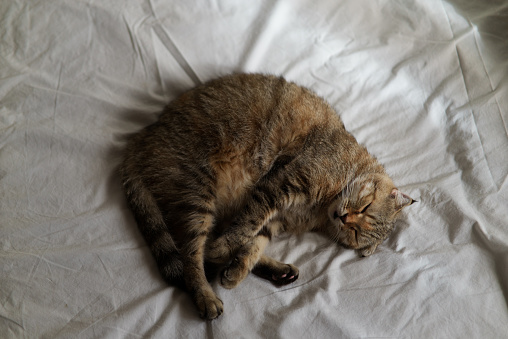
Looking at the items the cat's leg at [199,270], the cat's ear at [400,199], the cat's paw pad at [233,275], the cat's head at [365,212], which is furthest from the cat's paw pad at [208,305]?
the cat's ear at [400,199]

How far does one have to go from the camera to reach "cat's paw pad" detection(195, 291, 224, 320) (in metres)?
1.53

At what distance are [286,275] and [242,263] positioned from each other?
0.62 ft

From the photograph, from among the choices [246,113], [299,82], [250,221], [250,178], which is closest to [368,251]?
[250,221]

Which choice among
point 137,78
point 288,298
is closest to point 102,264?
point 288,298

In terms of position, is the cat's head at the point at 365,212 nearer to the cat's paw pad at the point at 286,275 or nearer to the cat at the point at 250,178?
the cat at the point at 250,178

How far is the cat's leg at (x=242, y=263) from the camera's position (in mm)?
1685

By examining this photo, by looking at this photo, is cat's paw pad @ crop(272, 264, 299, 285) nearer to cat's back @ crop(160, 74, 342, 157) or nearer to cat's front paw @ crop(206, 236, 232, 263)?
cat's front paw @ crop(206, 236, 232, 263)

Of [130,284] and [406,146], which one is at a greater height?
[406,146]

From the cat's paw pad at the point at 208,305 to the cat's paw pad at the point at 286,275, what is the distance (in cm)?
27

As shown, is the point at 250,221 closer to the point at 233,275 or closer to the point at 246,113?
the point at 233,275

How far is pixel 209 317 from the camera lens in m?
1.52

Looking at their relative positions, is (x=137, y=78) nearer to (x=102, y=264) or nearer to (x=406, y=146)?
(x=102, y=264)

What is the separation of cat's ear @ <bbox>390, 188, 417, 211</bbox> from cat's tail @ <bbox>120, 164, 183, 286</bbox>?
102 cm

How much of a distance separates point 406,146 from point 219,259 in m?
1.18
